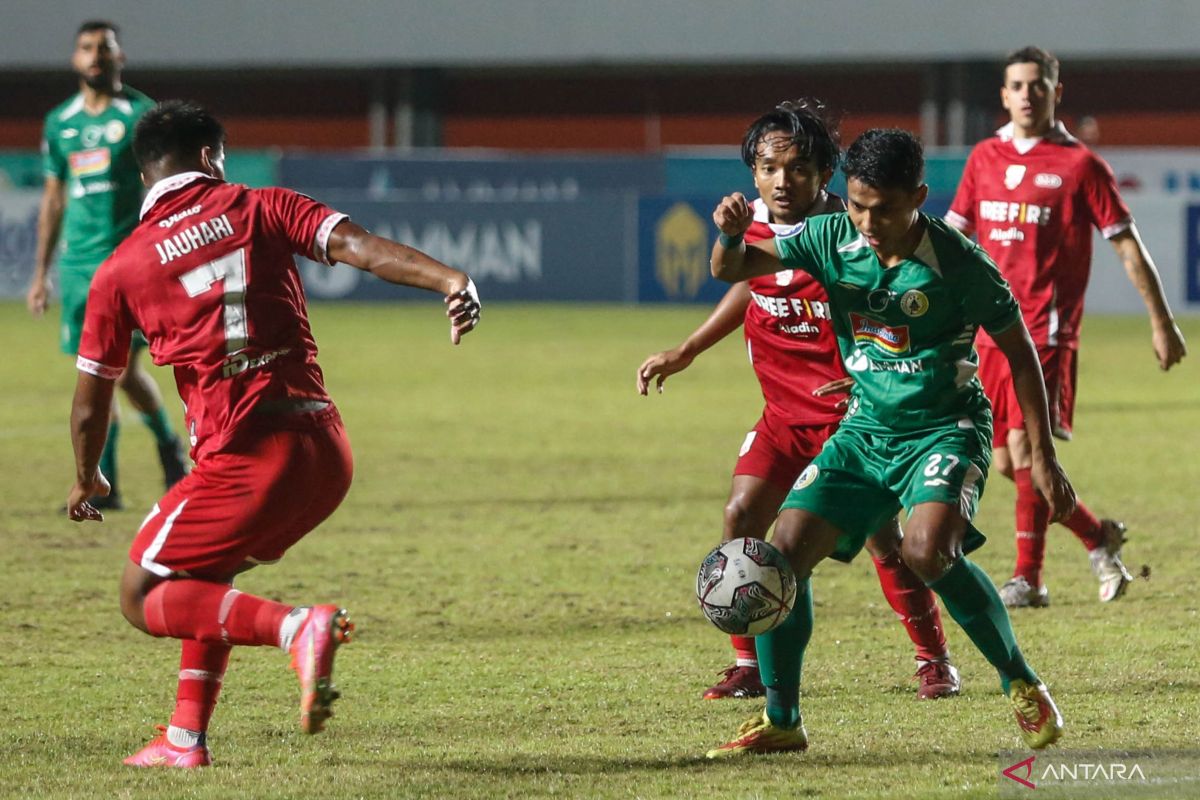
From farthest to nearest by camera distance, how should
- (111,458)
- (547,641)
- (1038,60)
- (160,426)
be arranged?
(160,426), (111,458), (1038,60), (547,641)

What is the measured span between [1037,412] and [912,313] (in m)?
0.42

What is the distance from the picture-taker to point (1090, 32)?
1336 inches

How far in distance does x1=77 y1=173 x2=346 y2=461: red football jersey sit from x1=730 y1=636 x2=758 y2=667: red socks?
1.70m

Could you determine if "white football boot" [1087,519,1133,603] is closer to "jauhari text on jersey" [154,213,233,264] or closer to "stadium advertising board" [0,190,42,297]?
"jauhari text on jersey" [154,213,233,264]

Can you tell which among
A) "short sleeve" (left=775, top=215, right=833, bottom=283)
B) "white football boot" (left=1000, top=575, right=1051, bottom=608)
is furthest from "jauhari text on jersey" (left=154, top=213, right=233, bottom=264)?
"white football boot" (left=1000, top=575, right=1051, bottom=608)

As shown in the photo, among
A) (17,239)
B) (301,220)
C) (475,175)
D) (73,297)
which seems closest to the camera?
(301,220)

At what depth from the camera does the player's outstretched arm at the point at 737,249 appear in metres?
4.82

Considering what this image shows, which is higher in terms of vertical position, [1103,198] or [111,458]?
[1103,198]

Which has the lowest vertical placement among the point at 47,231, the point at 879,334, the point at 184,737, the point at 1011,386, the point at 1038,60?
the point at 184,737

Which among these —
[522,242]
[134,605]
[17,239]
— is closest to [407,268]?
[134,605]

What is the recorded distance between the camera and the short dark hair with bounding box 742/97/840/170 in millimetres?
5449

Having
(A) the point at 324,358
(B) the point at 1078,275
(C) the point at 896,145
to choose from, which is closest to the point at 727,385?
(A) the point at 324,358

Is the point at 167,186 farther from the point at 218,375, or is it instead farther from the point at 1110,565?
the point at 1110,565

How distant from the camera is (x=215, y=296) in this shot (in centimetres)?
470
